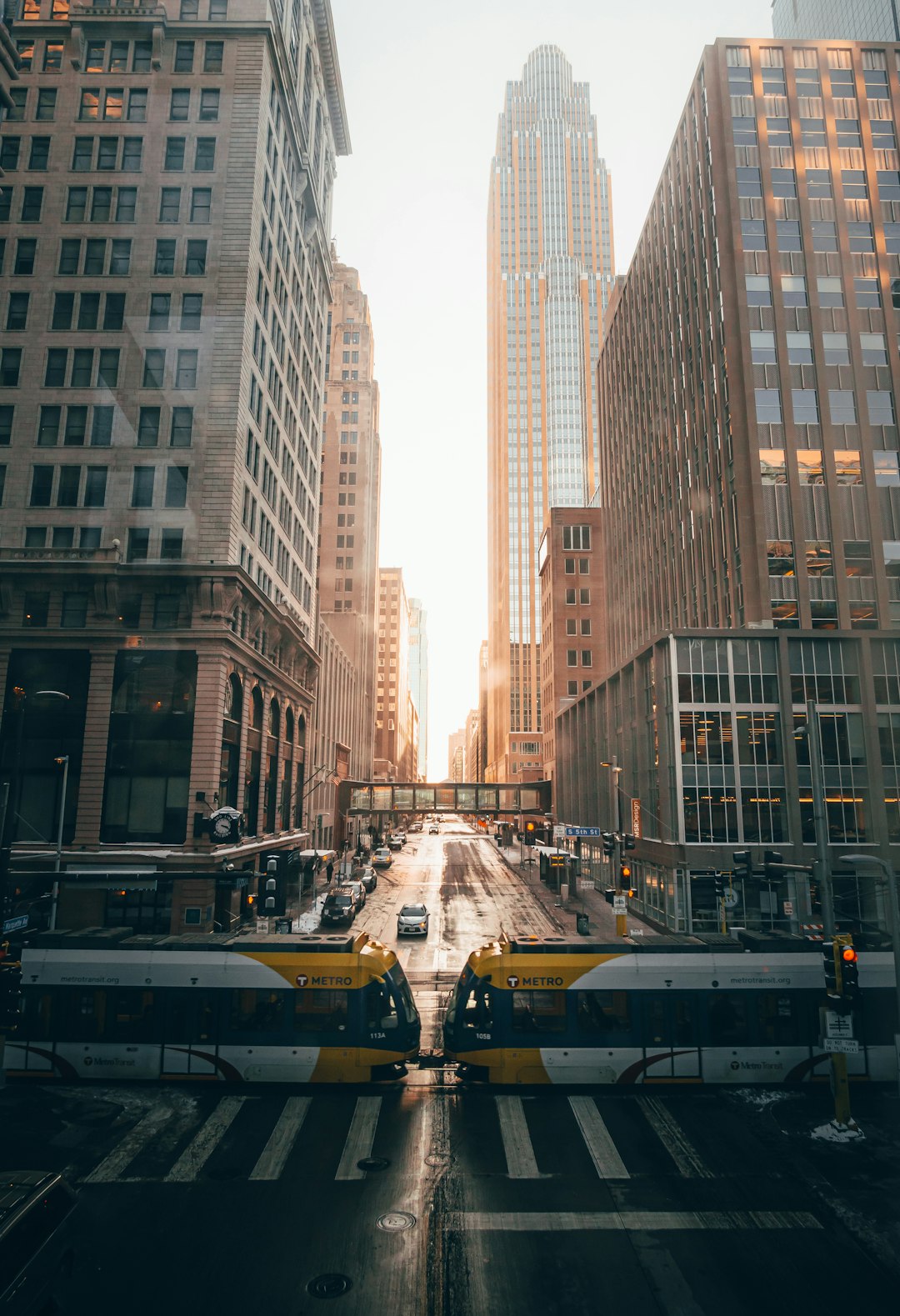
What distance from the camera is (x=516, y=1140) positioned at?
16.8 metres

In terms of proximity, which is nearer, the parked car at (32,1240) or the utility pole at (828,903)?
the parked car at (32,1240)

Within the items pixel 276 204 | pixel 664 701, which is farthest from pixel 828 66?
pixel 664 701

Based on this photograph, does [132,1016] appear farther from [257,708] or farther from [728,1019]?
[257,708]

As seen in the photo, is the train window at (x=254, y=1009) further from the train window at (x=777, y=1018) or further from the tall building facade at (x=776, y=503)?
the tall building facade at (x=776, y=503)

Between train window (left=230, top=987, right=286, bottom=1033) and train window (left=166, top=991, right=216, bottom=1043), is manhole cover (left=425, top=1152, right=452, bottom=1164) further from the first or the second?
train window (left=166, top=991, right=216, bottom=1043)

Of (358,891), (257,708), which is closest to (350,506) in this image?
(257,708)

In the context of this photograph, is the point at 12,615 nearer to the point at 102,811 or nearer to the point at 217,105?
the point at 102,811

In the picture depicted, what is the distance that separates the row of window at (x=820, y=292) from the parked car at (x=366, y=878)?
1905 inches

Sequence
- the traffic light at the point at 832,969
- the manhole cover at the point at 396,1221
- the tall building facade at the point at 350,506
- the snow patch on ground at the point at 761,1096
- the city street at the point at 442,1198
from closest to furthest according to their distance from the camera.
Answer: the city street at the point at 442,1198
the manhole cover at the point at 396,1221
the traffic light at the point at 832,969
the snow patch on ground at the point at 761,1096
the tall building facade at the point at 350,506

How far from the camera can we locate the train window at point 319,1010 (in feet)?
63.6

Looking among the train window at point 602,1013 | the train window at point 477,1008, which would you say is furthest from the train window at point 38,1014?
the train window at point 602,1013

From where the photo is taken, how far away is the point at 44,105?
46969 millimetres

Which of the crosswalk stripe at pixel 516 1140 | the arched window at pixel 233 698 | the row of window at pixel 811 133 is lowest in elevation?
the crosswalk stripe at pixel 516 1140

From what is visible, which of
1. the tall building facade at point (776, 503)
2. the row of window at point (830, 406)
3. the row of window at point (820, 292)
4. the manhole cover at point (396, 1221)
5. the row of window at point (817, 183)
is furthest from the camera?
the row of window at point (817, 183)
